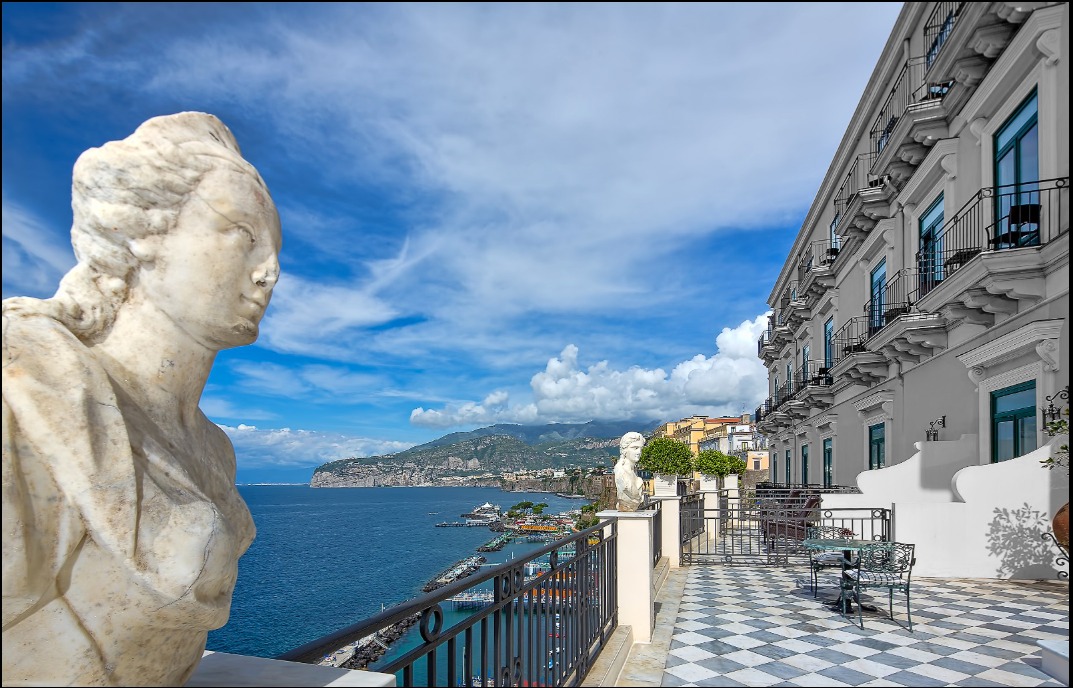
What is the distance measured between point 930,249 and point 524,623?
11740mm

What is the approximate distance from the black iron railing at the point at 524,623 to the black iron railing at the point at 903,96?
33.9 ft

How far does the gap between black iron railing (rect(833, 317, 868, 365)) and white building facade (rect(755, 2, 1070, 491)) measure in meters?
0.08

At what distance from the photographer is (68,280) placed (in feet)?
3.93

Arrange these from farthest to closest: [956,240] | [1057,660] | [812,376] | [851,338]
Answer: [812,376] < [851,338] < [956,240] < [1057,660]

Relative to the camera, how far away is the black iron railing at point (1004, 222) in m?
7.82

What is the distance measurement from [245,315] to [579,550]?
3.57 m

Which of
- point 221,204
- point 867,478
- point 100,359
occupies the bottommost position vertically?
point 867,478

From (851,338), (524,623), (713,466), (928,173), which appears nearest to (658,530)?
(524,623)

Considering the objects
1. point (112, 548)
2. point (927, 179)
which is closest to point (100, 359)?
point (112, 548)

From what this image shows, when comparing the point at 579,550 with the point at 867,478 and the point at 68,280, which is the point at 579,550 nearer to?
the point at 68,280

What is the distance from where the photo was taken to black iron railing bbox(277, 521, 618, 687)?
2121 mm

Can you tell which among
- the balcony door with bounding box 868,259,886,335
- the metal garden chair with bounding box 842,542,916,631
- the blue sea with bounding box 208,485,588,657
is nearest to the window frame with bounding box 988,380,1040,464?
the metal garden chair with bounding box 842,542,916,631

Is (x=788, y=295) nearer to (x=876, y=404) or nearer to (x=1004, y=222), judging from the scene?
(x=876, y=404)

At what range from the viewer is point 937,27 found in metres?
11.9
